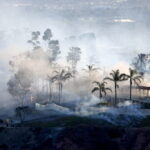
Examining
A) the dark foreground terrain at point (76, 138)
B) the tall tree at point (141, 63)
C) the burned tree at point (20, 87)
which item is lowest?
the dark foreground terrain at point (76, 138)

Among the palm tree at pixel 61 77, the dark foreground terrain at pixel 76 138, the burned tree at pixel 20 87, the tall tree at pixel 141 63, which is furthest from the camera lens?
the tall tree at pixel 141 63

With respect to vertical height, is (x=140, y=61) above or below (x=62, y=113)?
above

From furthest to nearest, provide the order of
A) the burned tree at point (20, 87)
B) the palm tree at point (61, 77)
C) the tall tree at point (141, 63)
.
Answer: the tall tree at point (141, 63)
the burned tree at point (20, 87)
the palm tree at point (61, 77)

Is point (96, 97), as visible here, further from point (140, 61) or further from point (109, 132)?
point (140, 61)

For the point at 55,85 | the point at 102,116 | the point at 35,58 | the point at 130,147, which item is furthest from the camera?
the point at 35,58

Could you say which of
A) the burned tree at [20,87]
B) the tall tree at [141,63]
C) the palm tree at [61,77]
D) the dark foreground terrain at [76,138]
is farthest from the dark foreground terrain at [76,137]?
Result: the tall tree at [141,63]

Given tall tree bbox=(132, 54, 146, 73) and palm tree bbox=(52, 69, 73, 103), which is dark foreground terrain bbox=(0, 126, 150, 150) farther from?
tall tree bbox=(132, 54, 146, 73)

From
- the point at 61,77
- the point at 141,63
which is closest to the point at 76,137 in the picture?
the point at 61,77

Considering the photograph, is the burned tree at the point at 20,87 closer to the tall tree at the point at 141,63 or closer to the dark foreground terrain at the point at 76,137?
the tall tree at the point at 141,63

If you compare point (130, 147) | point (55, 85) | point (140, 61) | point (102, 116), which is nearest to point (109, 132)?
point (130, 147)
